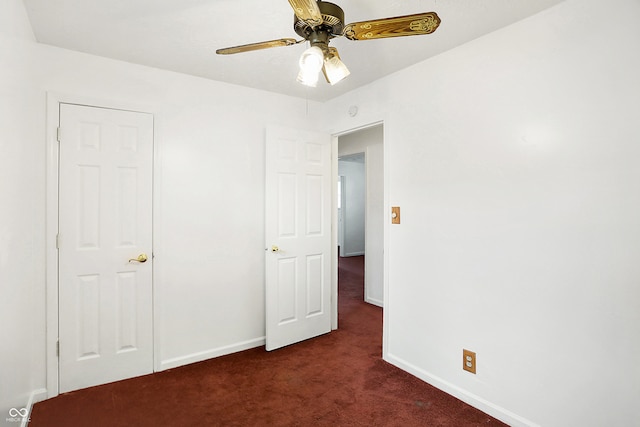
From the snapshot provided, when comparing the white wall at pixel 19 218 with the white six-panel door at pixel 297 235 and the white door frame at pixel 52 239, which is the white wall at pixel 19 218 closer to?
the white door frame at pixel 52 239

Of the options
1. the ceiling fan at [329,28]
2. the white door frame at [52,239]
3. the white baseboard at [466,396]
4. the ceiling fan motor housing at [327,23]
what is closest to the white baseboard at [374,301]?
the white baseboard at [466,396]

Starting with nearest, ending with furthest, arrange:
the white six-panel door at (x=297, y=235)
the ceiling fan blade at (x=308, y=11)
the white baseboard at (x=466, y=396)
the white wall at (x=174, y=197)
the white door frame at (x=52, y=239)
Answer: the ceiling fan blade at (x=308, y=11)
the white wall at (x=174, y=197)
the white baseboard at (x=466, y=396)
the white door frame at (x=52, y=239)
the white six-panel door at (x=297, y=235)

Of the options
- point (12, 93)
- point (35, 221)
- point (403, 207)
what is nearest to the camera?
point (12, 93)

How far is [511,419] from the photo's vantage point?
194 centimetres

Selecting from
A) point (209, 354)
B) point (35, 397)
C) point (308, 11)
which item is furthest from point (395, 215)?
point (35, 397)

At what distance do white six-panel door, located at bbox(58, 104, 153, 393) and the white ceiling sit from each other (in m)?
0.51

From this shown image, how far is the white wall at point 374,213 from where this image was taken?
14.6ft

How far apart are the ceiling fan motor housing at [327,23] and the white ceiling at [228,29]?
1.50 feet

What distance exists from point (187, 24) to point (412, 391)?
115 inches

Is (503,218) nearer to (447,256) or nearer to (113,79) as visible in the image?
(447,256)

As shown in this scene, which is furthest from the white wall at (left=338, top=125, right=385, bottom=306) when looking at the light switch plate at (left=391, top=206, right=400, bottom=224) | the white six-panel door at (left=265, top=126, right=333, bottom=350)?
the light switch plate at (left=391, top=206, right=400, bottom=224)

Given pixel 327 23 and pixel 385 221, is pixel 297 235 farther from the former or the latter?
pixel 327 23

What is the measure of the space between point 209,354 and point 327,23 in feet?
9.09

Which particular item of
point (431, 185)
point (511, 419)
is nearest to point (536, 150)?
point (431, 185)
